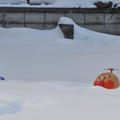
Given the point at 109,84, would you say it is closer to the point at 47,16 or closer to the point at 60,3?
the point at 47,16

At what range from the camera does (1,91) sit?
11.9ft

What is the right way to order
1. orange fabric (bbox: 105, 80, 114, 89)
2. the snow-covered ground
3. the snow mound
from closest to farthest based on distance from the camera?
the snow mound → orange fabric (bbox: 105, 80, 114, 89) → the snow-covered ground

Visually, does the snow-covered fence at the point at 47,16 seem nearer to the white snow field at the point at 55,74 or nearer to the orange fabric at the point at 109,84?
the white snow field at the point at 55,74

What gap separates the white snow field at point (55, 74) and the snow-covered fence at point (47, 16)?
0.31 m

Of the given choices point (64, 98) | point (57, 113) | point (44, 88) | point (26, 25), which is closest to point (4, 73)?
point (44, 88)

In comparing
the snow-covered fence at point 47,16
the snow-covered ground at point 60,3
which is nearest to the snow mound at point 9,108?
the snow-covered fence at point 47,16

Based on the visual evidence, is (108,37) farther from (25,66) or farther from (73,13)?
(25,66)

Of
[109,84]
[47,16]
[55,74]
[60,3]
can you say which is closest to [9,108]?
[109,84]

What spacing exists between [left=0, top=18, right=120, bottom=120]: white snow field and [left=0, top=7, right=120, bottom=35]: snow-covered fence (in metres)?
0.31

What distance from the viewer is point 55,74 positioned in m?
5.33

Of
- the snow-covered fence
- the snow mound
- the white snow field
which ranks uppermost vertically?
the snow-covered fence

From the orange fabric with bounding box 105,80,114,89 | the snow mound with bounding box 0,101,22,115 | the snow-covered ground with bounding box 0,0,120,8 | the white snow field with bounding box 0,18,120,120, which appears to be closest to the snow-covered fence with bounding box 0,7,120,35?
the white snow field with bounding box 0,18,120,120

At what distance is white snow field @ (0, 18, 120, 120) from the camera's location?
2.86m

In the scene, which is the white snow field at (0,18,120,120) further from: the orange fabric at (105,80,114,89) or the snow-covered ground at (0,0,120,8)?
the snow-covered ground at (0,0,120,8)
